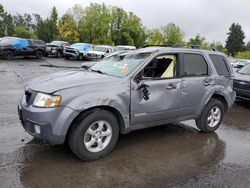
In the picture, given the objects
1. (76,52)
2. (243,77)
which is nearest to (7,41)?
(76,52)

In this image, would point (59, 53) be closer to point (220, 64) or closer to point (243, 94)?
point (243, 94)

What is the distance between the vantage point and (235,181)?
13.5 ft

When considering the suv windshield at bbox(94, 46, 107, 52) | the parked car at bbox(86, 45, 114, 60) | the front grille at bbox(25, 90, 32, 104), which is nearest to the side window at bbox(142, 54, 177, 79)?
A: the front grille at bbox(25, 90, 32, 104)

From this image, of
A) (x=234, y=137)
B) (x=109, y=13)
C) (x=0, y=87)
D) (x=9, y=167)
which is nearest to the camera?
(x=9, y=167)

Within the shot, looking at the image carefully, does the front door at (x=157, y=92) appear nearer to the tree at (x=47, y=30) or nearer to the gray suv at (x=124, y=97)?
the gray suv at (x=124, y=97)

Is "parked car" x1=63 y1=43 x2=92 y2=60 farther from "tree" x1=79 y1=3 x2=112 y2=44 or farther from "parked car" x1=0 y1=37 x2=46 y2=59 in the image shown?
"tree" x1=79 y1=3 x2=112 y2=44

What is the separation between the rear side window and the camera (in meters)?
6.14

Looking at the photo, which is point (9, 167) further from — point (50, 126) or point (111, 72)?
point (111, 72)

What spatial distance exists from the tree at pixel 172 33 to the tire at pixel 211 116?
2291 inches

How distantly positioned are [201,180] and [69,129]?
6.63ft

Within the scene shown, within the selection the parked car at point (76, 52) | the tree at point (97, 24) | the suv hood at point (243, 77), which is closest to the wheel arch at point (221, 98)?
the suv hood at point (243, 77)

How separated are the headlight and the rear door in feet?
7.89

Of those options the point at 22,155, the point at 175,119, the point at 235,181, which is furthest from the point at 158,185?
the point at 22,155

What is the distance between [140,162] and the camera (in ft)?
14.9
